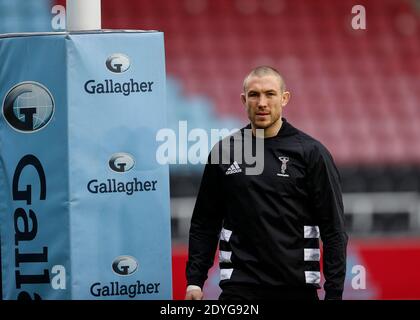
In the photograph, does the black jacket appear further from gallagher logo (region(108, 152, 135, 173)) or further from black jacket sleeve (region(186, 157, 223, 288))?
gallagher logo (region(108, 152, 135, 173))

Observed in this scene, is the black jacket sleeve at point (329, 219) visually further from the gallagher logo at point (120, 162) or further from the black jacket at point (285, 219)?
the gallagher logo at point (120, 162)

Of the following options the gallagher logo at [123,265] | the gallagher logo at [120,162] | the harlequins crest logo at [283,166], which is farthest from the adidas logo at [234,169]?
the gallagher logo at [123,265]

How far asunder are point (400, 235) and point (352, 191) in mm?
771

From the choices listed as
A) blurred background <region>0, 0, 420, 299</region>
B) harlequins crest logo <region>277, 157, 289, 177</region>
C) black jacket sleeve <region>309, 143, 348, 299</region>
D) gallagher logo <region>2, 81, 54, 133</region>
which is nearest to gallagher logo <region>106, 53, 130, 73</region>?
gallagher logo <region>2, 81, 54, 133</region>

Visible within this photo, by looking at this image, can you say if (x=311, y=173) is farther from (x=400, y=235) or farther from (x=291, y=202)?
(x=400, y=235)

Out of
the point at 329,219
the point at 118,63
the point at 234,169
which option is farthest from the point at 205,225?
the point at 118,63

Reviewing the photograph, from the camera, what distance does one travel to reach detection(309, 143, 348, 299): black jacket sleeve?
13.8 feet

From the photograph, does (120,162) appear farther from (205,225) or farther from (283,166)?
(283,166)

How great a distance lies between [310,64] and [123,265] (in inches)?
283

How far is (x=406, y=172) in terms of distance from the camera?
9.97m

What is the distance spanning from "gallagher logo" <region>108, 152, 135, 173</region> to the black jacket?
1.42 feet

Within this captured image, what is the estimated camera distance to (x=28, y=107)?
4477 millimetres

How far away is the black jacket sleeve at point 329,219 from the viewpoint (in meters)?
4.21

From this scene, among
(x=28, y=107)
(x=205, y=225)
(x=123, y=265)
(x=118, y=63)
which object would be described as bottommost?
(x=123, y=265)
